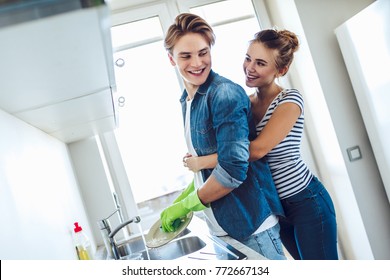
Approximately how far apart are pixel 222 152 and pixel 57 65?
61 centimetres

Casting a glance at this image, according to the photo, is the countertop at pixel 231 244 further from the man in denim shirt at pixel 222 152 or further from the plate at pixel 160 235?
the plate at pixel 160 235

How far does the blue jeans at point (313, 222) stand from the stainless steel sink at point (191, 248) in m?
0.29

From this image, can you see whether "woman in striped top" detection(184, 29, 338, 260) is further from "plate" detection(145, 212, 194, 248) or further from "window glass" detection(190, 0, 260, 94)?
"window glass" detection(190, 0, 260, 94)

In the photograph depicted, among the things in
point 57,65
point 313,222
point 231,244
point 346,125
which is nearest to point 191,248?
point 231,244

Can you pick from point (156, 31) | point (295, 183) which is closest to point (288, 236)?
point (295, 183)

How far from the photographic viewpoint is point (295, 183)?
4.18 ft

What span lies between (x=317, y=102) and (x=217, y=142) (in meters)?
1.29

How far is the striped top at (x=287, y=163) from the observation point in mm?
1278

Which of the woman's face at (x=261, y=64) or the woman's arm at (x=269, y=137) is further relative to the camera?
the woman's face at (x=261, y=64)

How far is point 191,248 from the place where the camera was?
4.72 ft

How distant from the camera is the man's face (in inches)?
49.2

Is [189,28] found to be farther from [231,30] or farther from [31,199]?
[231,30]

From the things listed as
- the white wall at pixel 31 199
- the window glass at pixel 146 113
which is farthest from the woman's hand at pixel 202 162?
the window glass at pixel 146 113

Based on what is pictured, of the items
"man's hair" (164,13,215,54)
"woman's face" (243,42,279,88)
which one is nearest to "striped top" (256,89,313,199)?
"woman's face" (243,42,279,88)
